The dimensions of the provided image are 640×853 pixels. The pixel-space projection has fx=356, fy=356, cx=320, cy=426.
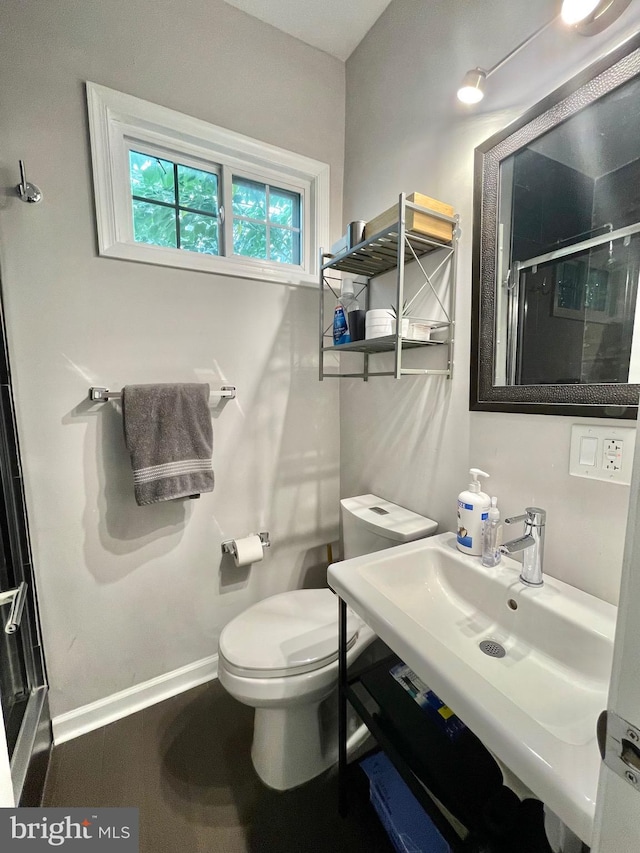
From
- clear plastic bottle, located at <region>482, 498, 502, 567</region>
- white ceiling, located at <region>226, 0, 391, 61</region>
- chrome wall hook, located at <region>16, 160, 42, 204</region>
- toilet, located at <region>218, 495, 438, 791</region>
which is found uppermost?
white ceiling, located at <region>226, 0, 391, 61</region>

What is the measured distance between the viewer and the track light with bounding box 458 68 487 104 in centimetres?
96

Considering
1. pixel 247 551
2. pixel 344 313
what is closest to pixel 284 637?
pixel 247 551

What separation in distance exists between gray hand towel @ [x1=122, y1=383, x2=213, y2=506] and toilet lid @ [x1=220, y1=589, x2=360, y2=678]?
1.73 ft

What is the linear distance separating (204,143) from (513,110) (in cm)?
112

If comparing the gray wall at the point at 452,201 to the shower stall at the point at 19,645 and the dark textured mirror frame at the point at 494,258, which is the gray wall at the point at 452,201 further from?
the shower stall at the point at 19,645

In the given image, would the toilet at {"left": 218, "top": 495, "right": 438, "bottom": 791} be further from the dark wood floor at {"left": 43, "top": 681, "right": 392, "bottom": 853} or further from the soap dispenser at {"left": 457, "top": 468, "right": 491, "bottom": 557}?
the soap dispenser at {"left": 457, "top": 468, "right": 491, "bottom": 557}

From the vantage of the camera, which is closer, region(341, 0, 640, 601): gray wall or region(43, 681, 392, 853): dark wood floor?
region(341, 0, 640, 601): gray wall

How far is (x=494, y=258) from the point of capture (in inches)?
41.1

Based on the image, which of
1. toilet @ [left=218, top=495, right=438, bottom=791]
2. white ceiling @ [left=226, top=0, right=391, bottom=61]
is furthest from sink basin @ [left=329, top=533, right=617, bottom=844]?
white ceiling @ [left=226, top=0, right=391, bottom=61]

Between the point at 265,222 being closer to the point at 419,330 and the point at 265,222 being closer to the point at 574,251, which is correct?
the point at 419,330

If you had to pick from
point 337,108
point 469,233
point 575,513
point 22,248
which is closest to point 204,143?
point 337,108

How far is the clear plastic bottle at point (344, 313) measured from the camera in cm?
141

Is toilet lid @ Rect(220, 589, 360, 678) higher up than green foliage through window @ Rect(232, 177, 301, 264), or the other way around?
green foliage through window @ Rect(232, 177, 301, 264)

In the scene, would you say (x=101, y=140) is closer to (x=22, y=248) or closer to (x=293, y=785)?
(x=22, y=248)
